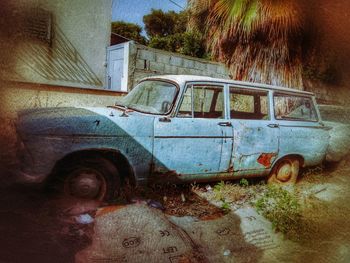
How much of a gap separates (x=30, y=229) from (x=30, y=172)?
0.49 meters

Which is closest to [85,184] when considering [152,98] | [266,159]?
[152,98]

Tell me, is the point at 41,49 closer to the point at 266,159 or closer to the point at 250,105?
the point at 250,105

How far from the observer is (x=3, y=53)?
3406 mm

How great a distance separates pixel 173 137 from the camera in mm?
3021

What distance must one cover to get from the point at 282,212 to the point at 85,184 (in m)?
2.18

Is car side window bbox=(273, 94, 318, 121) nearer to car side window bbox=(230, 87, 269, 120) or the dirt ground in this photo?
car side window bbox=(230, 87, 269, 120)

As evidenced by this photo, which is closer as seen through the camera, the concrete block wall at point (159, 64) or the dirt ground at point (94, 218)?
the dirt ground at point (94, 218)

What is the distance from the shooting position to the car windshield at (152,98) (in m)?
3.09

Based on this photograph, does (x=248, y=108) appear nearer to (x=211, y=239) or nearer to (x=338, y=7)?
(x=338, y=7)

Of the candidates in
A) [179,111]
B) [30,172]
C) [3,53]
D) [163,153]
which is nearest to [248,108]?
[179,111]

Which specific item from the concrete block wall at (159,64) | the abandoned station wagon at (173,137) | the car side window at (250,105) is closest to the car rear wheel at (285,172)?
the abandoned station wagon at (173,137)

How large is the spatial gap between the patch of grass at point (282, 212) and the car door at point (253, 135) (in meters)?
0.43

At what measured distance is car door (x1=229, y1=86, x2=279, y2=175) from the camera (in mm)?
3512

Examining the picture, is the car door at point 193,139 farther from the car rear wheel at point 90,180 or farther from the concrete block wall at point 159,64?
the concrete block wall at point 159,64
